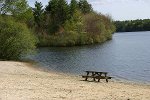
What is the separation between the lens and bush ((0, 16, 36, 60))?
165ft

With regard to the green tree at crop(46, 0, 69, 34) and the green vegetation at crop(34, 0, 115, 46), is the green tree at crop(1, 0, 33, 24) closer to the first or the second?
the green vegetation at crop(34, 0, 115, 46)

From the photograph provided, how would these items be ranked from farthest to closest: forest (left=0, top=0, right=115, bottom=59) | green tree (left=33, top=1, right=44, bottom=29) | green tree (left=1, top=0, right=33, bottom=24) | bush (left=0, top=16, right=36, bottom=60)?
green tree (left=33, top=1, right=44, bottom=29) → forest (left=0, top=0, right=115, bottom=59) → green tree (left=1, top=0, right=33, bottom=24) → bush (left=0, top=16, right=36, bottom=60)

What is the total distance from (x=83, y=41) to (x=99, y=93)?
7237cm

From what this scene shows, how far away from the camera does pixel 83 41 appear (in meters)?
94.2

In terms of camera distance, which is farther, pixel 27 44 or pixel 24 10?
pixel 24 10

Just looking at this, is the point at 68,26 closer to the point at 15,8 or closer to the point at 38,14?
the point at 38,14

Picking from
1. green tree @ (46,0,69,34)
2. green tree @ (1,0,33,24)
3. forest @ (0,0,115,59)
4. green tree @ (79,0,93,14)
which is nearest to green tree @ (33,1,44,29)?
forest @ (0,0,115,59)

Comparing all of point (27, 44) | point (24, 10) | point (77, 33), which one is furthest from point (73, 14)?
point (27, 44)

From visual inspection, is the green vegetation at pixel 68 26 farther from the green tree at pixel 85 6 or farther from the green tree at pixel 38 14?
the green tree at pixel 85 6

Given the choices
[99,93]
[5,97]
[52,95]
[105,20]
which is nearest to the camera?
[5,97]

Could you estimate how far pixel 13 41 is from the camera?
50.1 metres

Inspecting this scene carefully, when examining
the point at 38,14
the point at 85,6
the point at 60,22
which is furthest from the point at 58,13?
the point at 85,6

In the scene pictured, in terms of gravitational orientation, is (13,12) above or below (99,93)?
above

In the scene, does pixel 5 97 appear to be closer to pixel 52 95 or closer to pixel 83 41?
pixel 52 95
